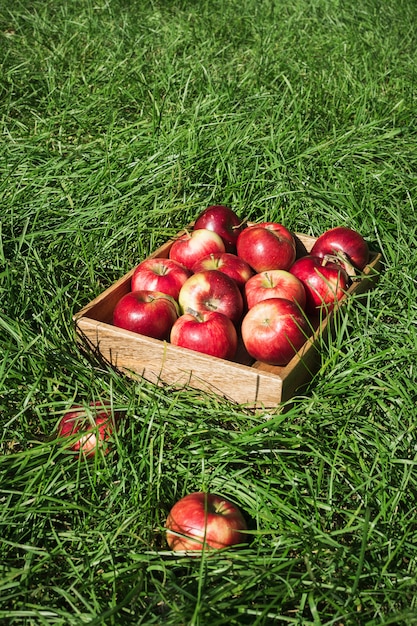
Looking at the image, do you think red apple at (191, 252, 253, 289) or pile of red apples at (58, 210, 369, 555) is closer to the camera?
pile of red apples at (58, 210, 369, 555)

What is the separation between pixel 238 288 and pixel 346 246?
22.4 inches

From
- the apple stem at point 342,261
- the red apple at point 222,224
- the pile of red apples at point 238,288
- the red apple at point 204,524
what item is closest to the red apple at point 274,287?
the pile of red apples at point 238,288

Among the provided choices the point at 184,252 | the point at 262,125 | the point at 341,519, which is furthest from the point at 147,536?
the point at 262,125

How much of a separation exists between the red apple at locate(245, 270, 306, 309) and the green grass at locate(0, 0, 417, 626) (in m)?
0.21

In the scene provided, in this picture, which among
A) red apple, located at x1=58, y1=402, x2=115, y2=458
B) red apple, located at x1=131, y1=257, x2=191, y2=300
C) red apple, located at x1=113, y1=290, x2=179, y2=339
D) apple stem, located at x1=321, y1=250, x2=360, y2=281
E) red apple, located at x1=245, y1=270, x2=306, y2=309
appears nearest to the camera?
red apple, located at x1=58, y1=402, x2=115, y2=458

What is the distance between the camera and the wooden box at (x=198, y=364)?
2.40 metres

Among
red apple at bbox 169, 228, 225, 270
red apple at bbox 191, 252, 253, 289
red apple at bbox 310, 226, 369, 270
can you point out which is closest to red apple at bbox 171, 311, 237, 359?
red apple at bbox 191, 252, 253, 289

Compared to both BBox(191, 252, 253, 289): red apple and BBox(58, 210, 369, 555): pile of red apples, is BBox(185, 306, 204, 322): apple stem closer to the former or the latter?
BBox(58, 210, 369, 555): pile of red apples

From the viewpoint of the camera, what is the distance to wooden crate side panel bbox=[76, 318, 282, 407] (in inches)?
94.3

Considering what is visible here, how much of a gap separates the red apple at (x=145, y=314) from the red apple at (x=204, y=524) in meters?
0.79

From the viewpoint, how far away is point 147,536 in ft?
6.57

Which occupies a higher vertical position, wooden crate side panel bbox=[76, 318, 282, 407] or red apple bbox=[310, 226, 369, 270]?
red apple bbox=[310, 226, 369, 270]

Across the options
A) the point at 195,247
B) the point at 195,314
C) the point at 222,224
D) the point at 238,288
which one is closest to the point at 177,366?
the point at 195,314

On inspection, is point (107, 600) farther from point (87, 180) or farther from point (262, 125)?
point (262, 125)
